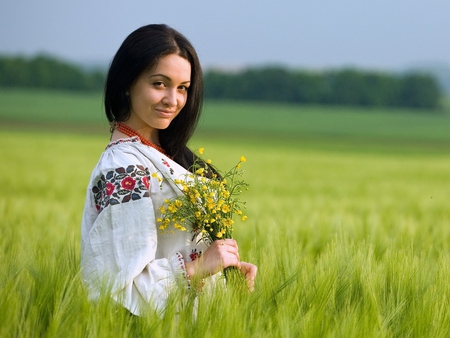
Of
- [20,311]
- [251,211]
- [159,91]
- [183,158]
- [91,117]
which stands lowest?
[91,117]

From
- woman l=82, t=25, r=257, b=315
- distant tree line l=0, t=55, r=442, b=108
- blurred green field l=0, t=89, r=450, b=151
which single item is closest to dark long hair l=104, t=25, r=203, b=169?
woman l=82, t=25, r=257, b=315

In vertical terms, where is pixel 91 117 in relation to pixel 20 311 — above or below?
below

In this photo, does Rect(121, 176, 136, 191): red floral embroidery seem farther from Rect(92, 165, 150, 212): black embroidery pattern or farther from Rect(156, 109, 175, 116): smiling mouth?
Rect(156, 109, 175, 116): smiling mouth

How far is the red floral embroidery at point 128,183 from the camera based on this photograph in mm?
2105

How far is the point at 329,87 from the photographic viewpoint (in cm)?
5156

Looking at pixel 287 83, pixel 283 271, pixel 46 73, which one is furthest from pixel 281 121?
pixel 283 271

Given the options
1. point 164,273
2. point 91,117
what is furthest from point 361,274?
point 91,117

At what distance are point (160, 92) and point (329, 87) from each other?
5038 cm

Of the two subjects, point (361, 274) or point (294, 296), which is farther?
point (361, 274)

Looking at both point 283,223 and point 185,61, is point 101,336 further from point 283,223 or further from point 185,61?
point 283,223

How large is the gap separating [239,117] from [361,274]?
43.5 m

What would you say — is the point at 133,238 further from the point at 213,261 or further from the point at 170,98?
the point at 170,98

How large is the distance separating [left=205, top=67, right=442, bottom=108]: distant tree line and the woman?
47425 mm

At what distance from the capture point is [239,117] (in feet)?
150
